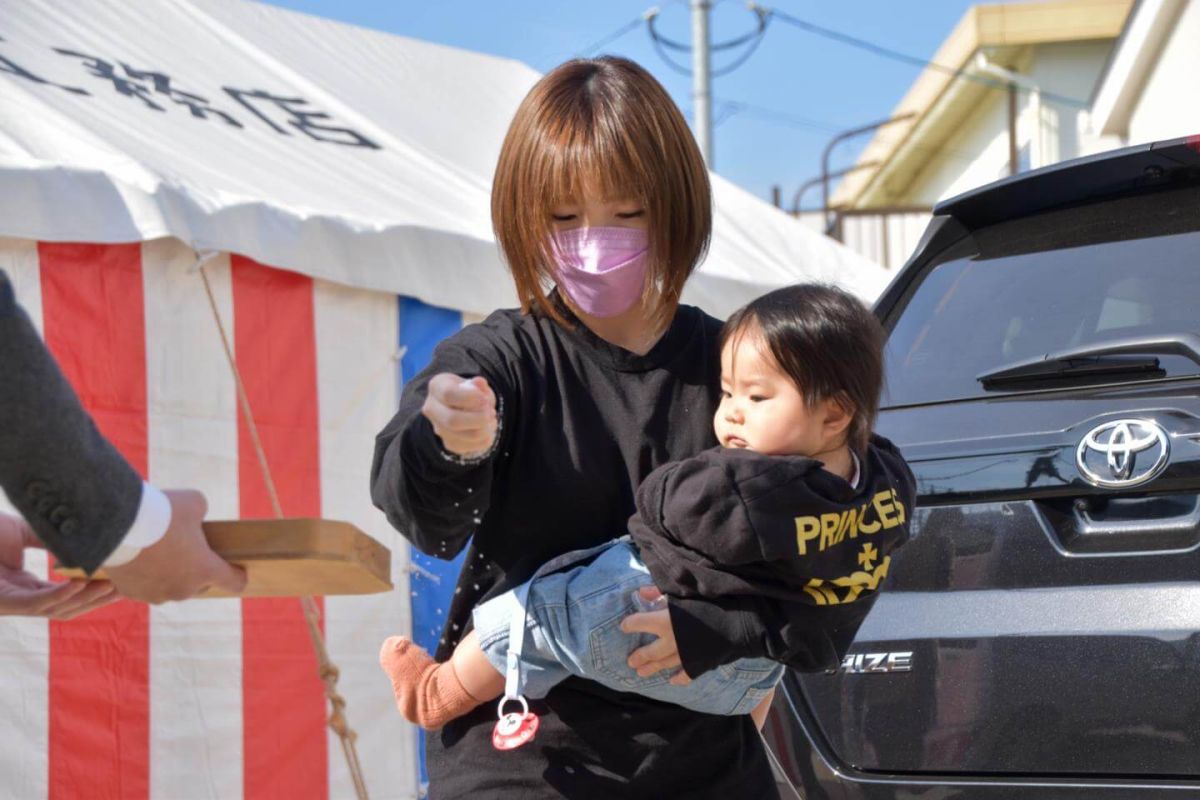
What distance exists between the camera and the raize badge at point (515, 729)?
154 centimetres

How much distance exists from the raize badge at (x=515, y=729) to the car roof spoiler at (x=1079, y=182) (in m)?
1.47

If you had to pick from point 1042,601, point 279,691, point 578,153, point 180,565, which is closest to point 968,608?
point 1042,601

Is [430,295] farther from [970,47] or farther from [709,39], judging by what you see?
[970,47]

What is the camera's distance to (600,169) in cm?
163

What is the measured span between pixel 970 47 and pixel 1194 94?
5583mm

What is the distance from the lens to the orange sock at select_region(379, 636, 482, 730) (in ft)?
5.41

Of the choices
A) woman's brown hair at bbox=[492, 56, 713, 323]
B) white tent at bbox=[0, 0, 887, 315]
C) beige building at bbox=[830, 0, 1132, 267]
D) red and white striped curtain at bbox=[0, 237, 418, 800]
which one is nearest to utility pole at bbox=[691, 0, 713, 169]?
beige building at bbox=[830, 0, 1132, 267]

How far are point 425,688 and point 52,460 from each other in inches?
22.9

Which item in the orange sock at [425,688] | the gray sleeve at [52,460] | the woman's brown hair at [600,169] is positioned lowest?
the orange sock at [425,688]

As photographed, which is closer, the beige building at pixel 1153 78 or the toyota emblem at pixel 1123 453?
the toyota emblem at pixel 1123 453

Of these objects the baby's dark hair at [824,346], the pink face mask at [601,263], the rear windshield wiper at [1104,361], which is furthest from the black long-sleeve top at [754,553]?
the rear windshield wiper at [1104,361]

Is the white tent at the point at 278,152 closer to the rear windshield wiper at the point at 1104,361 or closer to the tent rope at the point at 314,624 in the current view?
the tent rope at the point at 314,624

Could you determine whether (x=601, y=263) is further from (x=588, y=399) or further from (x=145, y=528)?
(x=145, y=528)

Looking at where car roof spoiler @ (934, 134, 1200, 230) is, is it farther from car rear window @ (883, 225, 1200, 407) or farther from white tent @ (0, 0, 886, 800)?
white tent @ (0, 0, 886, 800)
